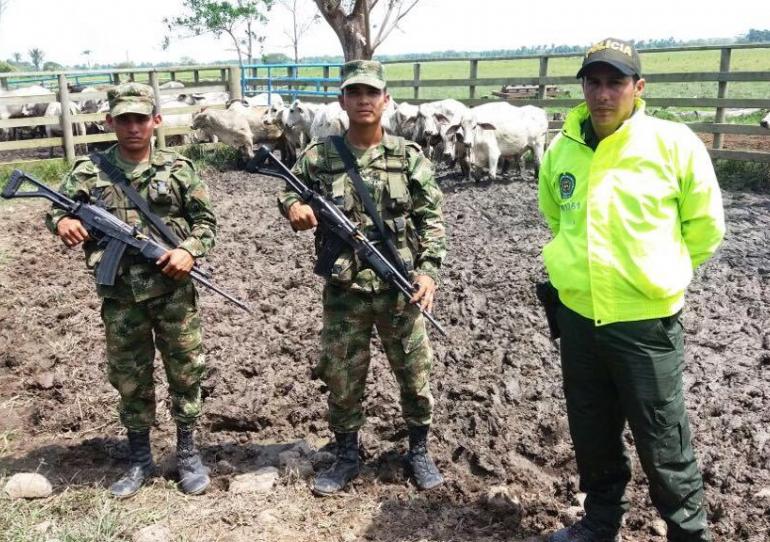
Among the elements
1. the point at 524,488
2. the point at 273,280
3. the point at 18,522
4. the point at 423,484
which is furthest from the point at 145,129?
the point at 273,280

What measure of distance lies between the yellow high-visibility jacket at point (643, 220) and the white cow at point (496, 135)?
8163mm

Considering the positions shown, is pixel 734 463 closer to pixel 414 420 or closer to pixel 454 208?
pixel 414 420

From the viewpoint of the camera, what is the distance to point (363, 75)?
133 inches

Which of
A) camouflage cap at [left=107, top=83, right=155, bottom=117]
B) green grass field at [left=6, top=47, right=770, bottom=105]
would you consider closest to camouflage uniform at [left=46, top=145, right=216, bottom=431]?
camouflage cap at [left=107, top=83, right=155, bottom=117]

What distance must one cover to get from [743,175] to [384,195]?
326 inches

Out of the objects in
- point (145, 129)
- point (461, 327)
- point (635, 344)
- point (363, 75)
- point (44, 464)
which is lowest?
point (44, 464)

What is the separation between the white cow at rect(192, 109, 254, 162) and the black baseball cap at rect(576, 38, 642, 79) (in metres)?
11.0

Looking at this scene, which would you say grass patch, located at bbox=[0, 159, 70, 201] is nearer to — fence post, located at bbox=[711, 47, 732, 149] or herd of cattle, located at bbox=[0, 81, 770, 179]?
herd of cattle, located at bbox=[0, 81, 770, 179]

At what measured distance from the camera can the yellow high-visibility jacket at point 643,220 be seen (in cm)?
268

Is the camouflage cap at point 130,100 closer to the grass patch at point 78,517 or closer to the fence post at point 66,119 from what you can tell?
the grass patch at point 78,517

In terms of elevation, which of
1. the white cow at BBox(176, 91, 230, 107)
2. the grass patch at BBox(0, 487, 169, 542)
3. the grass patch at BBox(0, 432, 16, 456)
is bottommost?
the grass patch at BBox(0, 432, 16, 456)

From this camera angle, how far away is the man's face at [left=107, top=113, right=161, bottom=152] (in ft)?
11.7

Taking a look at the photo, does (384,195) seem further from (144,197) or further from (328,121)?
(328,121)

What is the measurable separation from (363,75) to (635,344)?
5.54ft
